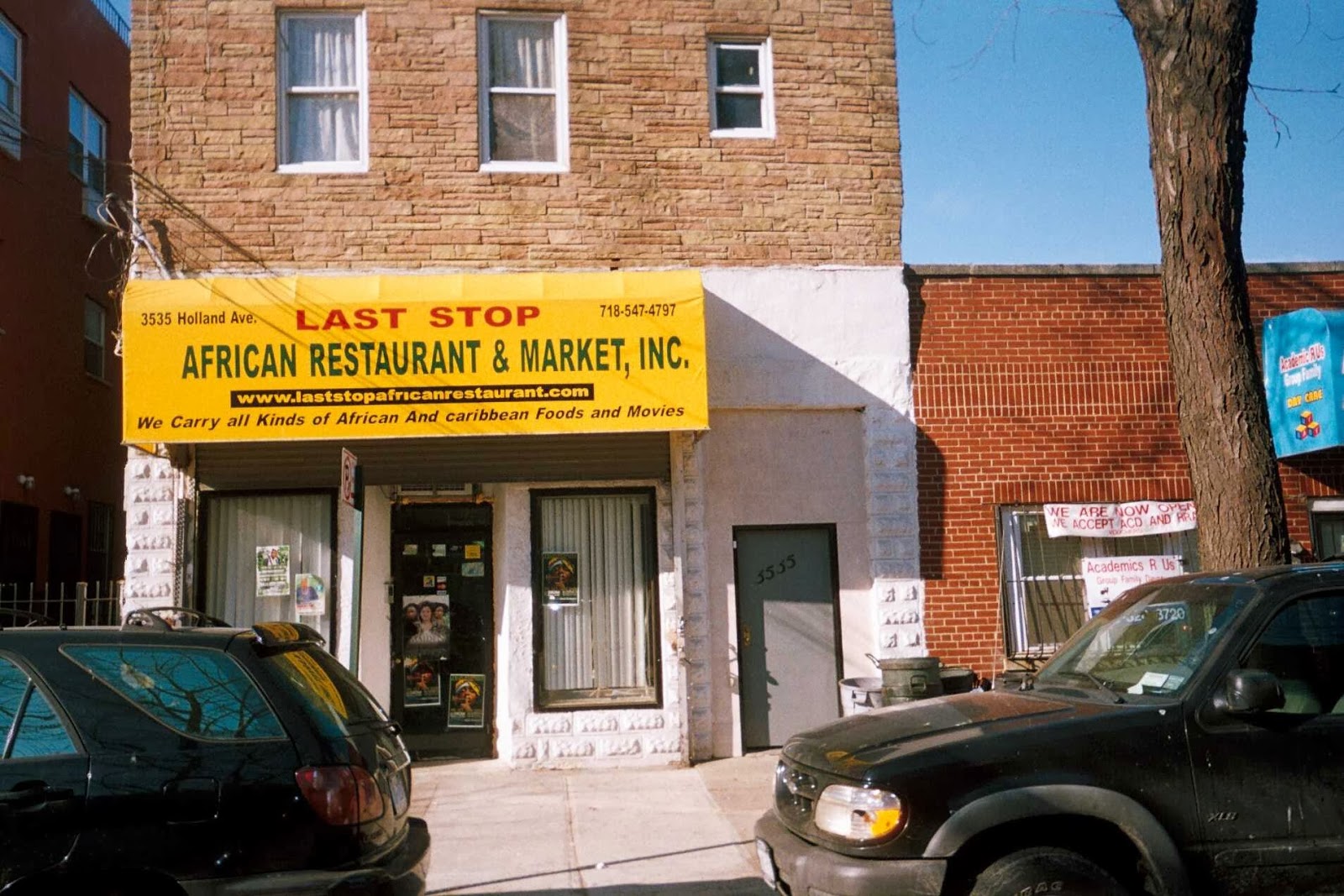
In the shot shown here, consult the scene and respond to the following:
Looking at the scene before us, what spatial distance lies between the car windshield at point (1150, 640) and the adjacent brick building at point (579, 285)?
5097 mm

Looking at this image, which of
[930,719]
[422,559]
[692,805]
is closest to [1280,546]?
[930,719]

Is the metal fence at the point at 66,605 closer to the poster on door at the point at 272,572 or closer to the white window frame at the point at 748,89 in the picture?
the poster on door at the point at 272,572

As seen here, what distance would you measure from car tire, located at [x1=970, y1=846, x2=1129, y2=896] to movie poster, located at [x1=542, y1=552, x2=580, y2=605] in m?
6.62

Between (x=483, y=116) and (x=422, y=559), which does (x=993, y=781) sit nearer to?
(x=422, y=559)

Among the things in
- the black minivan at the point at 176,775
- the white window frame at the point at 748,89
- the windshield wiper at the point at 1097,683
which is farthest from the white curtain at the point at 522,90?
the windshield wiper at the point at 1097,683

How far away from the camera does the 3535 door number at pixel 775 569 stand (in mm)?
11055

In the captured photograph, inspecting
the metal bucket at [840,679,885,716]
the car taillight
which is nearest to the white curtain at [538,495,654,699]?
the metal bucket at [840,679,885,716]

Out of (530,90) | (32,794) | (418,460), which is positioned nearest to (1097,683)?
(32,794)

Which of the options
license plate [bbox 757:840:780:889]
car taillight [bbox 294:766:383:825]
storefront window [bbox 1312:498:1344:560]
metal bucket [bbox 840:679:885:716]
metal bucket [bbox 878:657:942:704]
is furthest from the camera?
storefront window [bbox 1312:498:1344:560]

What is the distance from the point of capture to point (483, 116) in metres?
11.1

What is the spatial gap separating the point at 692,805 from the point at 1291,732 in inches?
205

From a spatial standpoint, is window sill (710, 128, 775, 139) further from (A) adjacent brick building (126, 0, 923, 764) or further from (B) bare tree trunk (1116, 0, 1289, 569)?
(B) bare tree trunk (1116, 0, 1289, 569)

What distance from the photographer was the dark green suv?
4582 millimetres

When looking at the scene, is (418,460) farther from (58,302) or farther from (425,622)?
(58,302)
